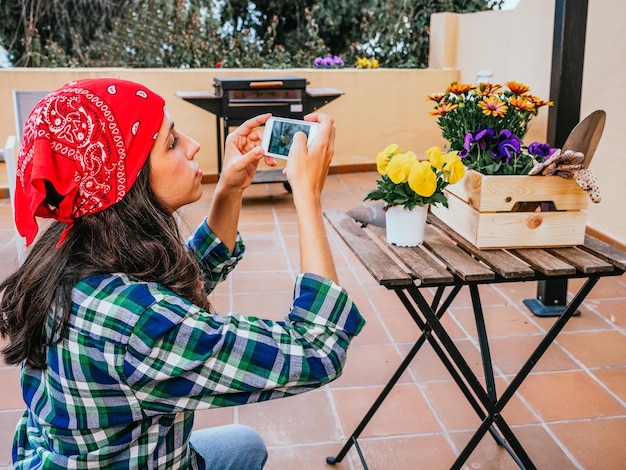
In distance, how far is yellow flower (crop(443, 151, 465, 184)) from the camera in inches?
72.0

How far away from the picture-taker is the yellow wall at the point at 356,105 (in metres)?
6.28

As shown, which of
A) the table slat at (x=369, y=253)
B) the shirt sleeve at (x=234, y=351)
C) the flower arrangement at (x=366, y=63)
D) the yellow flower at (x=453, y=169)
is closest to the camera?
the shirt sleeve at (x=234, y=351)

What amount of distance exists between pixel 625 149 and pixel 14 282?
12.7 feet

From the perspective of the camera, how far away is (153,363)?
1084mm

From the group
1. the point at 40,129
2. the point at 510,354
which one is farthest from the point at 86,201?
the point at 510,354

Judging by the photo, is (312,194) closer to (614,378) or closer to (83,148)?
(83,148)

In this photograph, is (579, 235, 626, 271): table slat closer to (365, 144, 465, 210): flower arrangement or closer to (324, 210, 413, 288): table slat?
(365, 144, 465, 210): flower arrangement

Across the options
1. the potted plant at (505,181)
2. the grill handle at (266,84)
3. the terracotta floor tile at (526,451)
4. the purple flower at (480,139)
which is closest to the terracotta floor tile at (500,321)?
the terracotta floor tile at (526,451)

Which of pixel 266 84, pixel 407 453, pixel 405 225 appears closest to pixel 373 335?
pixel 407 453

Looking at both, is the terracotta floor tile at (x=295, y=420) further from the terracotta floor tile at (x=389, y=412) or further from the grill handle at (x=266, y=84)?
the grill handle at (x=266, y=84)

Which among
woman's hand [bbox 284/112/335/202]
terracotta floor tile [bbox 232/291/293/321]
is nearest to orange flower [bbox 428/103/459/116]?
woman's hand [bbox 284/112/335/202]

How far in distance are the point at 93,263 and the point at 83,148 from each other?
0.21 m

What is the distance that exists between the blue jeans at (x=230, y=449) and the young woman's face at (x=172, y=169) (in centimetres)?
57

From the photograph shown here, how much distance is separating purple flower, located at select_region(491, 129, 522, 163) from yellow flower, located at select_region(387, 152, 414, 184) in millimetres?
332
